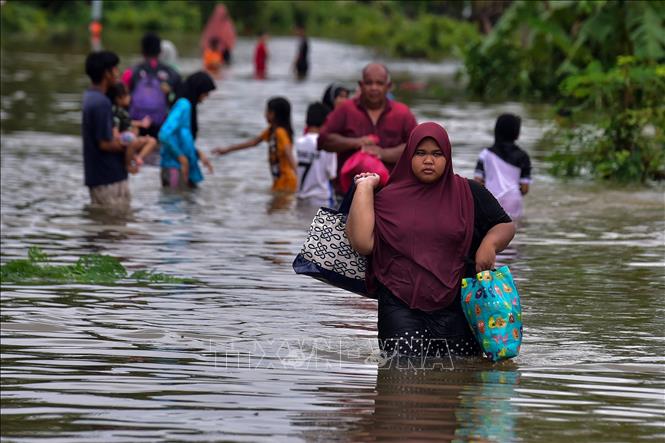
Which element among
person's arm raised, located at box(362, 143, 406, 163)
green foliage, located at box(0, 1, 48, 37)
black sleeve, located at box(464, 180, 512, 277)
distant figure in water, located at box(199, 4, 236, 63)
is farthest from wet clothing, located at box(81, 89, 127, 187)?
green foliage, located at box(0, 1, 48, 37)

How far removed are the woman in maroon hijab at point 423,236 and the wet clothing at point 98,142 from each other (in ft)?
22.3

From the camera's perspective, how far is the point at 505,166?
1421 cm

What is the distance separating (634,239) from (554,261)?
5.45ft

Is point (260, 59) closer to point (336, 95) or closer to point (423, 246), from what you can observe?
point (336, 95)

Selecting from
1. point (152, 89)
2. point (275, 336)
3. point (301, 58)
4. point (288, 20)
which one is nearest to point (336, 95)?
point (152, 89)

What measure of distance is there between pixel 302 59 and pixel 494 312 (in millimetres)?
35972

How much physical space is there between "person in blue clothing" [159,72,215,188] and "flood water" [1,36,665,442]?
0.38 meters

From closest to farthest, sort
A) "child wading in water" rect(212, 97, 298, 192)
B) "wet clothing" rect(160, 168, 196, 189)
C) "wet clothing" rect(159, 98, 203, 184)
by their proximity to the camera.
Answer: "wet clothing" rect(159, 98, 203, 184), "child wading in water" rect(212, 97, 298, 192), "wet clothing" rect(160, 168, 196, 189)

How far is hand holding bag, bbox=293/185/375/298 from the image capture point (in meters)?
8.43

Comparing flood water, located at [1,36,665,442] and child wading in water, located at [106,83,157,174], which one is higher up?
child wading in water, located at [106,83,157,174]

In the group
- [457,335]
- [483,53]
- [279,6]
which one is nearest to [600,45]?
[483,53]

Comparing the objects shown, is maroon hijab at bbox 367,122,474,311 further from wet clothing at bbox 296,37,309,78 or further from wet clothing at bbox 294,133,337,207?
wet clothing at bbox 296,37,309,78

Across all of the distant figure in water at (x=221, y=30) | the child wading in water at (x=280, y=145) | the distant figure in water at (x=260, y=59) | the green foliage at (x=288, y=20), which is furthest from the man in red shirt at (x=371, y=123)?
the green foliage at (x=288, y=20)

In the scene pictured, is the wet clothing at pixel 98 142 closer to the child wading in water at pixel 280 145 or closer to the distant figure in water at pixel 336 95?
the child wading in water at pixel 280 145
